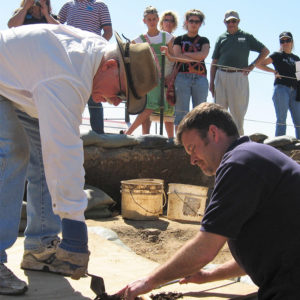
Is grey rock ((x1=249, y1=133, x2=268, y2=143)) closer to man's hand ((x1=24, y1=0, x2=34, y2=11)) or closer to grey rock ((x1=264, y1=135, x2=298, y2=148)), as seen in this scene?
grey rock ((x1=264, y1=135, x2=298, y2=148))

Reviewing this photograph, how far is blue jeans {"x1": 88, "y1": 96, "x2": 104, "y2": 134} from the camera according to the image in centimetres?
536

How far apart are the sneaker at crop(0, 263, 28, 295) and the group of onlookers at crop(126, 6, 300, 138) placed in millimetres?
3595

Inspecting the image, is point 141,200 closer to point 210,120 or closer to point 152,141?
point 152,141

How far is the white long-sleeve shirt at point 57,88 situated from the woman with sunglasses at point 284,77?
171 inches

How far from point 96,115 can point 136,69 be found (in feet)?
10.5

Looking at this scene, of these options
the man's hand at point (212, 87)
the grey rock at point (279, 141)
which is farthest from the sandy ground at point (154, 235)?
the grey rock at point (279, 141)

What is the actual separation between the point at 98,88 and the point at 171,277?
991 mm

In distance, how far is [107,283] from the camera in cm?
278

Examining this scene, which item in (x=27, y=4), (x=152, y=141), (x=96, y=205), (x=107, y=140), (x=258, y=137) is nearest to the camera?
(x=27, y=4)

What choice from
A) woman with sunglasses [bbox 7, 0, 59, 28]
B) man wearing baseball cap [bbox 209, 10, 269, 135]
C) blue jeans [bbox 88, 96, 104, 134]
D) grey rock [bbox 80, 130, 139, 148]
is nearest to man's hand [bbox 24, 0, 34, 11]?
woman with sunglasses [bbox 7, 0, 59, 28]

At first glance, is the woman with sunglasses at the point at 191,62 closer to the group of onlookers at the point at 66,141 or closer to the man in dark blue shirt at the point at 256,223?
the group of onlookers at the point at 66,141

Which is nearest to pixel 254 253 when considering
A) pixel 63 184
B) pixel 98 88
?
pixel 63 184

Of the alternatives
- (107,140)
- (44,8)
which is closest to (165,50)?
(107,140)

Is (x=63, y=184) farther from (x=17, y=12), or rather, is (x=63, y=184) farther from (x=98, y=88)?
(x=17, y=12)
